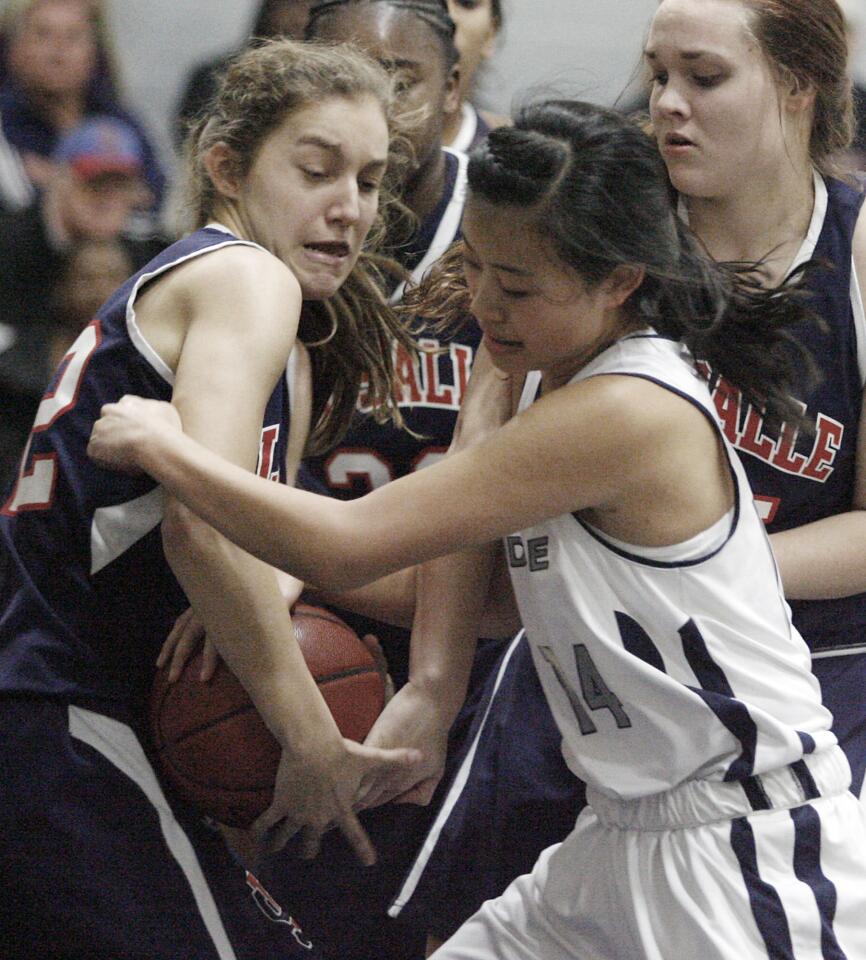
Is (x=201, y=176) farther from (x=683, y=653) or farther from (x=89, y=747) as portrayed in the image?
(x=683, y=653)

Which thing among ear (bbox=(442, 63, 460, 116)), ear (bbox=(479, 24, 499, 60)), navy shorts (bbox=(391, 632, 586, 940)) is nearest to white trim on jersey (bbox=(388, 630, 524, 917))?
navy shorts (bbox=(391, 632, 586, 940))

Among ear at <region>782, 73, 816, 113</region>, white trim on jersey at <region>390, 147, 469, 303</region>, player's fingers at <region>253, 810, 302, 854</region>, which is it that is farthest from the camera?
white trim on jersey at <region>390, 147, 469, 303</region>

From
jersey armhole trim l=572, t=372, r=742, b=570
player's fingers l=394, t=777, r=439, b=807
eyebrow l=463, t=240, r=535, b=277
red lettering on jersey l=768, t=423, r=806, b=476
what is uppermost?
eyebrow l=463, t=240, r=535, b=277

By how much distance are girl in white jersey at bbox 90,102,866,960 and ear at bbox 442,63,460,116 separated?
71.2 inches

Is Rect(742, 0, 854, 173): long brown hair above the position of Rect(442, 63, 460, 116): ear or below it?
above

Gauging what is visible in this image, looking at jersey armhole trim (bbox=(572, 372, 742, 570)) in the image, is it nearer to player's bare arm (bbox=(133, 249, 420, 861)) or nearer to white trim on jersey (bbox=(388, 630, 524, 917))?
player's bare arm (bbox=(133, 249, 420, 861))

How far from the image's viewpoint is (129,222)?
511cm

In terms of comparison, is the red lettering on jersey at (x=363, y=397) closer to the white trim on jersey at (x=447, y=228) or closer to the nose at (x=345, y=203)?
the white trim on jersey at (x=447, y=228)

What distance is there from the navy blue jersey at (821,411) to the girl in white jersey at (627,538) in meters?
0.53

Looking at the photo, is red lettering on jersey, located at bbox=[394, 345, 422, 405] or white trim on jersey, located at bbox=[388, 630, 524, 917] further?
red lettering on jersey, located at bbox=[394, 345, 422, 405]

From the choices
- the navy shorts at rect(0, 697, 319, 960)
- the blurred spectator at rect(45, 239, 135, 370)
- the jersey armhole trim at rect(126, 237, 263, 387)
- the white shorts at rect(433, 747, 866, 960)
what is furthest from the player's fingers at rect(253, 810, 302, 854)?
the blurred spectator at rect(45, 239, 135, 370)

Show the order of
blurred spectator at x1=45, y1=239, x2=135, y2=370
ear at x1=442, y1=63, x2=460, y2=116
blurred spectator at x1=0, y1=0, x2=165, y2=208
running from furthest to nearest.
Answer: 1. blurred spectator at x1=0, y1=0, x2=165, y2=208
2. blurred spectator at x1=45, y1=239, x2=135, y2=370
3. ear at x1=442, y1=63, x2=460, y2=116

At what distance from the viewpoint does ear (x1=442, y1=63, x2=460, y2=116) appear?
4.10 m

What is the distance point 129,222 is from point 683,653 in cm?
327
